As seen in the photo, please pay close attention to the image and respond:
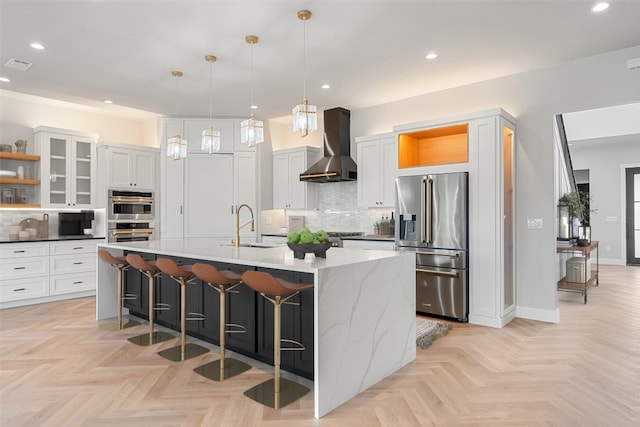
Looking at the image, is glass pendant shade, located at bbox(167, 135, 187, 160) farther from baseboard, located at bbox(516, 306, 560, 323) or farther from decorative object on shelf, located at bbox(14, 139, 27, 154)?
baseboard, located at bbox(516, 306, 560, 323)

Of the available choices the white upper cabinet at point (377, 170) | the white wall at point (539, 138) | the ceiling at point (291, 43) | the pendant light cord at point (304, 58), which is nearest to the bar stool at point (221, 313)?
the ceiling at point (291, 43)

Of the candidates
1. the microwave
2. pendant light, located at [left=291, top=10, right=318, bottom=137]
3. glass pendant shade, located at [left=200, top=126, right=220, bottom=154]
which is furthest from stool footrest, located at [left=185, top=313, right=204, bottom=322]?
the microwave

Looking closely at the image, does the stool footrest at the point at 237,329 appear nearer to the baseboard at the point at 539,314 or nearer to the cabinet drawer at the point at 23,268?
the baseboard at the point at 539,314

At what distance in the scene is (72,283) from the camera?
19.0 ft

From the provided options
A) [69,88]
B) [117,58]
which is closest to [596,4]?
[117,58]

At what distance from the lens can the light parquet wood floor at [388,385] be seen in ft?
7.89

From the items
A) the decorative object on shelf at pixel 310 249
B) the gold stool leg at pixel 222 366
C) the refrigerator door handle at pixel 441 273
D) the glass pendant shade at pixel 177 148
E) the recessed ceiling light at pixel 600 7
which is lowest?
the gold stool leg at pixel 222 366

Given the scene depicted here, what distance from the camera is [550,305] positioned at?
14.8 feet

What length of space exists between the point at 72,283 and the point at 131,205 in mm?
1515

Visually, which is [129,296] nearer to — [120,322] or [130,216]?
[120,322]

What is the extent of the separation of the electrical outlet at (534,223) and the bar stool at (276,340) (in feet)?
10.8

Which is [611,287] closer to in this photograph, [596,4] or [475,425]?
[596,4]

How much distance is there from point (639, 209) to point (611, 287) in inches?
146

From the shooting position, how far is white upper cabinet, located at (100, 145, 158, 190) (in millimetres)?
6418
